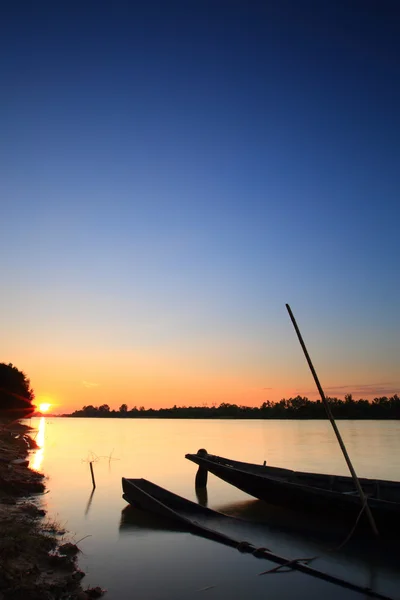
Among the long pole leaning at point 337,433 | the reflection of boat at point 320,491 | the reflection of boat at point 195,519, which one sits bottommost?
the reflection of boat at point 195,519

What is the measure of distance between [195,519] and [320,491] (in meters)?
3.78

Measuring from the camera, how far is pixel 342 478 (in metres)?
14.5

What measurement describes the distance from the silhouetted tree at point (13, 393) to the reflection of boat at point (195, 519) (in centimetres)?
7318

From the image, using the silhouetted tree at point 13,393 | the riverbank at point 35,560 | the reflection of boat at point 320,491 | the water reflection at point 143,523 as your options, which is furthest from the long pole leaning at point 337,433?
the silhouetted tree at point 13,393

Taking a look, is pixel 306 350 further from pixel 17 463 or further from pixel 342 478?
pixel 17 463

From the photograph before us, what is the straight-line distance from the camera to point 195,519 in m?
12.7

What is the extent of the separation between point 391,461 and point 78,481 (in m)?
23.5

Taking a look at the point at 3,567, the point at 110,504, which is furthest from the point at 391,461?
the point at 3,567

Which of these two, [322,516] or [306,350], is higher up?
[306,350]

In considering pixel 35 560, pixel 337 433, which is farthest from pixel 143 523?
pixel 337 433

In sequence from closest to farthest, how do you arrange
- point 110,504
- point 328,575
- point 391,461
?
1. point 328,575
2. point 110,504
3. point 391,461

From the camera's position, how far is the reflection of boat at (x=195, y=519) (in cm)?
888

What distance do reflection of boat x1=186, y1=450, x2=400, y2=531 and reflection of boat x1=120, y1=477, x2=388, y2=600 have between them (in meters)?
2.14

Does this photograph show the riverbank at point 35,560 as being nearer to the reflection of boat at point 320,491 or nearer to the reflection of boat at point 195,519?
the reflection of boat at point 195,519
